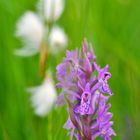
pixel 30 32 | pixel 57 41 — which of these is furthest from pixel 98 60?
pixel 30 32

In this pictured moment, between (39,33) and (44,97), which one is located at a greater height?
(39,33)

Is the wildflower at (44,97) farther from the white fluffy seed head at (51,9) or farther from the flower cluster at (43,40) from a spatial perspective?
the white fluffy seed head at (51,9)

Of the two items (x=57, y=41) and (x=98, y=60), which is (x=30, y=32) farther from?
→ (x=98, y=60)

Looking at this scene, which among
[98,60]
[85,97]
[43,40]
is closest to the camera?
[85,97]

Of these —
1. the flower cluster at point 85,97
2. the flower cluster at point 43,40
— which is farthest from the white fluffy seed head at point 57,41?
the flower cluster at point 85,97

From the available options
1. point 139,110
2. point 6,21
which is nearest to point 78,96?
point 139,110

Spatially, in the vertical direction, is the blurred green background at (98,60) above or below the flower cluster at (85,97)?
above

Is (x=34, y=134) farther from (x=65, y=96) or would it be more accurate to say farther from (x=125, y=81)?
(x=65, y=96)

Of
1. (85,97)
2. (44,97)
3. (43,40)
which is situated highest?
(43,40)
